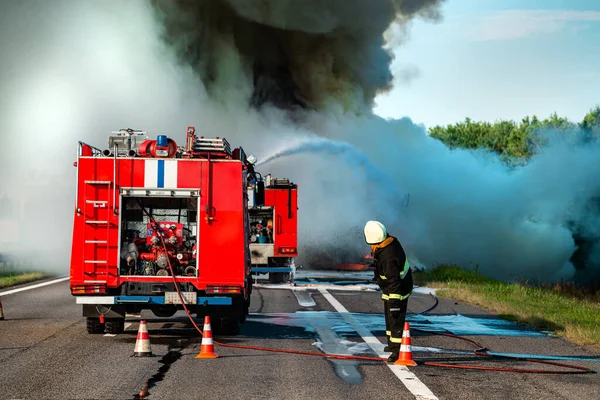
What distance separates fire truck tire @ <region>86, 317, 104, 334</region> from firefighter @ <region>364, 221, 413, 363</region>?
4637mm

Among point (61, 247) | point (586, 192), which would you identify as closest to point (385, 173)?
point (586, 192)

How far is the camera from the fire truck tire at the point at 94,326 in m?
13.7

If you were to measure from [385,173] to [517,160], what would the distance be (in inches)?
1285

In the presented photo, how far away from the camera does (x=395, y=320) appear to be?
10945 mm

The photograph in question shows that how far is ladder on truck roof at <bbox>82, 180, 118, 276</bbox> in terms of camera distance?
1339 cm

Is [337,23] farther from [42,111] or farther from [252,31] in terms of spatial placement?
[42,111]

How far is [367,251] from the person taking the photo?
1395 inches

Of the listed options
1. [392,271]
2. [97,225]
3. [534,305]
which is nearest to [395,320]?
[392,271]

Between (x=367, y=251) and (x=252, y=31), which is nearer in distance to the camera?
(x=367, y=251)

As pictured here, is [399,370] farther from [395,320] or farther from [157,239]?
[157,239]

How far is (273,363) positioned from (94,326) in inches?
145

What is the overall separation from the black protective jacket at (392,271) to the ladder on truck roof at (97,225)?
422 cm

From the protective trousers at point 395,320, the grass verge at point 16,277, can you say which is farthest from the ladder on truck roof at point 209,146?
the grass verge at point 16,277

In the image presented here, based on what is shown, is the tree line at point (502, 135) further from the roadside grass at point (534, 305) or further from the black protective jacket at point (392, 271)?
the black protective jacket at point (392, 271)
